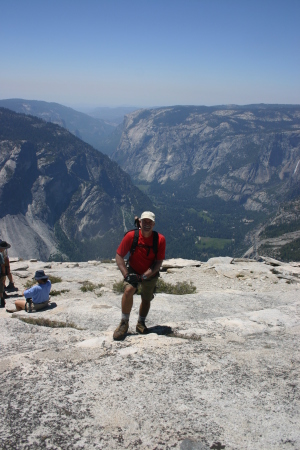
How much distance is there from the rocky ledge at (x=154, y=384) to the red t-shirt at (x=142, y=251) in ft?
5.69

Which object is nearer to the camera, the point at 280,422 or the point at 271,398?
the point at 280,422

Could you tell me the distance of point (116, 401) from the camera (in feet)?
16.8

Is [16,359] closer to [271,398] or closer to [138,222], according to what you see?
[138,222]

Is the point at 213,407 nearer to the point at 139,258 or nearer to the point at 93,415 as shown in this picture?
the point at 93,415

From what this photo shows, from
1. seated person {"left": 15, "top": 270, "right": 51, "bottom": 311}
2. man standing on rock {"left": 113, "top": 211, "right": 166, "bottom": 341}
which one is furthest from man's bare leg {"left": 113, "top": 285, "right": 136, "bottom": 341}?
seated person {"left": 15, "top": 270, "right": 51, "bottom": 311}

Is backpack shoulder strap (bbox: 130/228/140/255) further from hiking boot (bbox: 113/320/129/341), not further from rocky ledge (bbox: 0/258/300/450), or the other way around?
rocky ledge (bbox: 0/258/300/450)

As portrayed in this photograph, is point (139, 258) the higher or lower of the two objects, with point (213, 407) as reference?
higher

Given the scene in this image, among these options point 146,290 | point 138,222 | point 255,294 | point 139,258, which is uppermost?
point 138,222

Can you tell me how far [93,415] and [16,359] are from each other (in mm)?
2342

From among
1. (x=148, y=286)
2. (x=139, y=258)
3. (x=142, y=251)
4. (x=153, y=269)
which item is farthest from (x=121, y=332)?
(x=142, y=251)

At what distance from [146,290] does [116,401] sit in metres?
3.25

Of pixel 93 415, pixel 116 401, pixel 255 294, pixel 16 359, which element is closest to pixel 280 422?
Result: pixel 116 401

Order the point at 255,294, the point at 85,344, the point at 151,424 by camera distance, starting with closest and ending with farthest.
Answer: the point at 151,424
the point at 85,344
the point at 255,294

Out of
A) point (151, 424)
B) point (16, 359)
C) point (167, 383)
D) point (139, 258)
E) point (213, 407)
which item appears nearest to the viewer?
point (151, 424)
